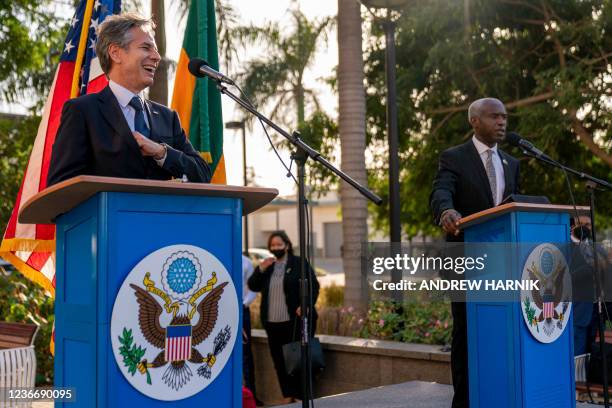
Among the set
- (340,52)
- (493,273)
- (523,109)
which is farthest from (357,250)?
(493,273)

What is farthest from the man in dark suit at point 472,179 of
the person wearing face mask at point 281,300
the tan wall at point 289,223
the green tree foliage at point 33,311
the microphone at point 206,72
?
the tan wall at point 289,223

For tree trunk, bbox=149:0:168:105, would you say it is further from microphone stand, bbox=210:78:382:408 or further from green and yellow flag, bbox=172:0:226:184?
microphone stand, bbox=210:78:382:408

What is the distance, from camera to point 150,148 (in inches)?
113

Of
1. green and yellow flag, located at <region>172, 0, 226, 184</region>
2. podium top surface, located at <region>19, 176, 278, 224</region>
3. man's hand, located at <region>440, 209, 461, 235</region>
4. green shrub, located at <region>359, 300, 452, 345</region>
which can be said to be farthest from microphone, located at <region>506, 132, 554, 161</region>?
green shrub, located at <region>359, 300, 452, 345</region>

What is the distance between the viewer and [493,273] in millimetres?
4125

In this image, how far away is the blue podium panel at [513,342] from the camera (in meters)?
3.95

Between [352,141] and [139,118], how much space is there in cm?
708

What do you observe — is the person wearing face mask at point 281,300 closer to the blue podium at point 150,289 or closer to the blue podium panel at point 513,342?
the blue podium panel at point 513,342

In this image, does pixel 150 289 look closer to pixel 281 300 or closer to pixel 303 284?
pixel 303 284

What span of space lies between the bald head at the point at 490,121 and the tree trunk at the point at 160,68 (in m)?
4.54

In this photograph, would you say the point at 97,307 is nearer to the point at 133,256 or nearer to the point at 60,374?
the point at 133,256

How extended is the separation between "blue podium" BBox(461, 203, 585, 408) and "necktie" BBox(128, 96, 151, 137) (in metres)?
1.84

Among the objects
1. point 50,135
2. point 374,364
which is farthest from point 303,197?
point 374,364

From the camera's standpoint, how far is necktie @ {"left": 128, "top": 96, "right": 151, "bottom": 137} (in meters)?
3.24
